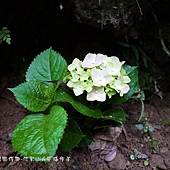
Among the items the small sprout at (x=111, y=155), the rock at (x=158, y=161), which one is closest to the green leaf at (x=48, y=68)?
the small sprout at (x=111, y=155)

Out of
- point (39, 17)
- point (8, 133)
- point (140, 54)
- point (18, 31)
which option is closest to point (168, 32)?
point (140, 54)

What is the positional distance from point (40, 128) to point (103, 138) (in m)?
0.42

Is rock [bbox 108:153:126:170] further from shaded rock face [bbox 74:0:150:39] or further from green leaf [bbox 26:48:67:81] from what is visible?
shaded rock face [bbox 74:0:150:39]

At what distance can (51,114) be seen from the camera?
1.19m

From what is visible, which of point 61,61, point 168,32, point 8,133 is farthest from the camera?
point 168,32

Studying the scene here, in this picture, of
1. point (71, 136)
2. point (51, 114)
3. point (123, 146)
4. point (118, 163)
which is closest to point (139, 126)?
point (123, 146)

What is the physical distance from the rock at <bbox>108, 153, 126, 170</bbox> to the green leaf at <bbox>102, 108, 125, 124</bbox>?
224 mm

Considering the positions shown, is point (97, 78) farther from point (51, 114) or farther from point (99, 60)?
point (51, 114)

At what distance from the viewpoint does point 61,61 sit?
1385mm

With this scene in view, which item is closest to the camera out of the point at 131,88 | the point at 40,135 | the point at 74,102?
Result: the point at 40,135

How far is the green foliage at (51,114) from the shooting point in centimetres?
107

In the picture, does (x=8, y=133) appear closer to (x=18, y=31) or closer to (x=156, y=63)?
(x=18, y=31)

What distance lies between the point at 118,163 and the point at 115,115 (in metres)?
0.26

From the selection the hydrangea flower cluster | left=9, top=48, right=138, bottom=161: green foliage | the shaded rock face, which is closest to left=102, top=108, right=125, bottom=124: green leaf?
left=9, top=48, right=138, bottom=161: green foliage
